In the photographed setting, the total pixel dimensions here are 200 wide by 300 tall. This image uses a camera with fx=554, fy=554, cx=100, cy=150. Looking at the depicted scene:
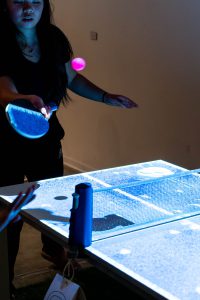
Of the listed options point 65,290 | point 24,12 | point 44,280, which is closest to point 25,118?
point 24,12

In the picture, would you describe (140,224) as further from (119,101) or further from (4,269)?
(119,101)

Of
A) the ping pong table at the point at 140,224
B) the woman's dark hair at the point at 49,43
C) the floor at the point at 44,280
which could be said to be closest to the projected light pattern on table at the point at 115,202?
the ping pong table at the point at 140,224

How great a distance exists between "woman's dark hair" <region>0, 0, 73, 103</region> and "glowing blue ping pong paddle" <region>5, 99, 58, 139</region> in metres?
0.44

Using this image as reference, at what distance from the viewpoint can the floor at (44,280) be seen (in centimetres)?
258

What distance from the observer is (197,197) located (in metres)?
1.87

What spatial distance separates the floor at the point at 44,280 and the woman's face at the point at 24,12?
42.0 inches

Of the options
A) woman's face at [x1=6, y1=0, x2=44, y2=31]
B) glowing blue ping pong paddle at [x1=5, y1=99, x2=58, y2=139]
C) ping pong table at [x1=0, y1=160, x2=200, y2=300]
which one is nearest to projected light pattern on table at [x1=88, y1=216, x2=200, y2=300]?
ping pong table at [x1=0, y1=160, x2=200, y2=300]

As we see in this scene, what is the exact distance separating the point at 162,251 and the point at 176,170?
0.78 metres

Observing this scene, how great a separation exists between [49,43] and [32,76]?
20cm

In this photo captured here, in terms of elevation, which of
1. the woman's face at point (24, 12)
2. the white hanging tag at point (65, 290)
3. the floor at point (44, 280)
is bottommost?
the floor at point (44, 280)

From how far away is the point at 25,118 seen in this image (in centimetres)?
187

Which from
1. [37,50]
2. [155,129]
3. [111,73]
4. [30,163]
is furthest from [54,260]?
[111,73]

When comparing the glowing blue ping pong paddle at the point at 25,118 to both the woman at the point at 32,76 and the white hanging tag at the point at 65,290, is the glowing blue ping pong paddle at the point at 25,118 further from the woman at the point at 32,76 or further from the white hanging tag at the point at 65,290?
the white hanging tag at the point at 65,290

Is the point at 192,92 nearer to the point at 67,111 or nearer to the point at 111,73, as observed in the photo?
the point at 111,73
